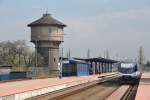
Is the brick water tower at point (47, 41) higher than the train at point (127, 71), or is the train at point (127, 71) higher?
the brick water tower at point (47, 41)

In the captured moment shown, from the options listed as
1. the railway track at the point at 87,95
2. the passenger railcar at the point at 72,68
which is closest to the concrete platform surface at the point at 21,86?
the railway track at the point at 87,95

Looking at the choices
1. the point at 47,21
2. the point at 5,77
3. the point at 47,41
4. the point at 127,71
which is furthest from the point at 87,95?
the point at 47,21

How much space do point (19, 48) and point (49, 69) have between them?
2102cm

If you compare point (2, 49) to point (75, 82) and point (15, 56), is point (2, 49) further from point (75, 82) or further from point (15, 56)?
point (75, 82)

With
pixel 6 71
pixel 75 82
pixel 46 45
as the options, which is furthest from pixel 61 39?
pixel 75 82

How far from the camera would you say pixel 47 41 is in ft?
281

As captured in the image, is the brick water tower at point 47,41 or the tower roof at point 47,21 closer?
the brick water tower at point 47,41

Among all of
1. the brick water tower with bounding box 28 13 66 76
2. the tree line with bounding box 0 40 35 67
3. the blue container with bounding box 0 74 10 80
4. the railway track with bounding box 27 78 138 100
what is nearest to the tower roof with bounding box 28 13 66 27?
the brick water tower with bounding box 28 13 66 76

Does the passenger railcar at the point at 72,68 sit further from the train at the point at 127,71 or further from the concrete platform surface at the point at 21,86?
the concrete platform surface at the point at 21,86

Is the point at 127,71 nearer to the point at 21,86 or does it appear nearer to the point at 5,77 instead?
the point at 5,77

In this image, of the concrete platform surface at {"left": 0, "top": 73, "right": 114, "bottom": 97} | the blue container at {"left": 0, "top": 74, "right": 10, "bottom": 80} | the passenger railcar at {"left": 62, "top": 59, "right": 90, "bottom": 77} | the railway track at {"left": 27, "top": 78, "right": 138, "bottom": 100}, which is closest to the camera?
the concrete platform surface at {"left": 0, "top": 73, "right": 114, "bottom": 97}

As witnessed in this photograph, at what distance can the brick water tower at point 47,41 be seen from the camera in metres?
85.6

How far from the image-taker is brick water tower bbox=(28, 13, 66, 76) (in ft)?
281

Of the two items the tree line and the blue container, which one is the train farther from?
the tree line
